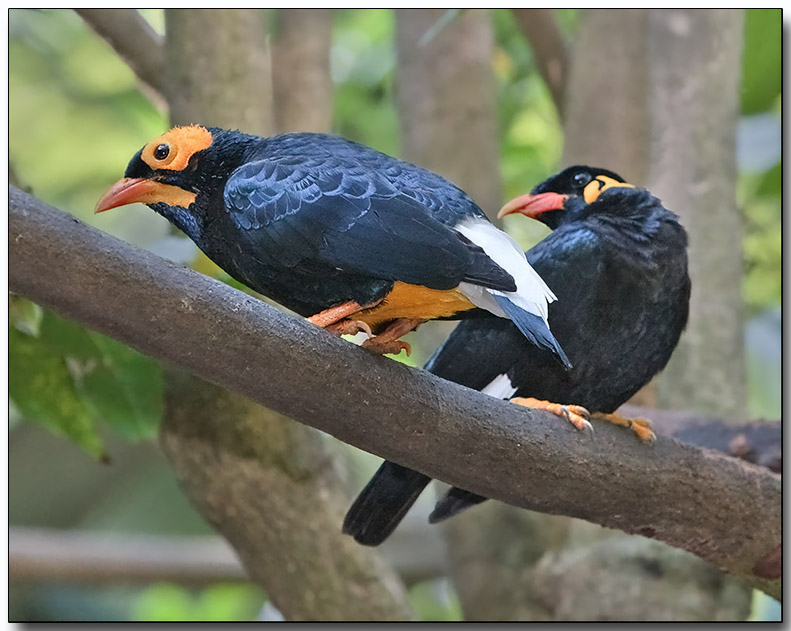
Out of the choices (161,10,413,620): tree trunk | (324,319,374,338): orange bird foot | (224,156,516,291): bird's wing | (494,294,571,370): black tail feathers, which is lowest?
(161,10,413,620): tree trunk

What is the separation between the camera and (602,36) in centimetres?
281

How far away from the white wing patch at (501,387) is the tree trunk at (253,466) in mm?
585

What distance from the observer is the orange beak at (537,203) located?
187 centimetres

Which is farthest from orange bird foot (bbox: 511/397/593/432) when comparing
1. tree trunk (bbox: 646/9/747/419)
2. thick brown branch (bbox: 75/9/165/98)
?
thick brown branch (bbox: 75/9/165/98)

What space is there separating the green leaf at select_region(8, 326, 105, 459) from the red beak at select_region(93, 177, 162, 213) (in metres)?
0.51

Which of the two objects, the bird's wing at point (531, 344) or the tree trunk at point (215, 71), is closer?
the bird's wing at point (531, 344)

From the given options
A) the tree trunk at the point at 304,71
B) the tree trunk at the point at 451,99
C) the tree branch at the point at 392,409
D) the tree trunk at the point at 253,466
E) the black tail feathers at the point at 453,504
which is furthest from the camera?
the tree trunk at the point at 451,99

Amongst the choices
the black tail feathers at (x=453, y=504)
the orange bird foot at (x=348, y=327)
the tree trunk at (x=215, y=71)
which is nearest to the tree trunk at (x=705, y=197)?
the black tail feathers at (x=453, y=504)

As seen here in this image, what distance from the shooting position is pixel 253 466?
206cm

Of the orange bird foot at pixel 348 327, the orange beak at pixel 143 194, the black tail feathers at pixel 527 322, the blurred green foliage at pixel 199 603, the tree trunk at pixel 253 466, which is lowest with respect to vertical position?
the blurred green foliage at pixel 199 603

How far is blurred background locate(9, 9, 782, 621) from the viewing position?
2256mm

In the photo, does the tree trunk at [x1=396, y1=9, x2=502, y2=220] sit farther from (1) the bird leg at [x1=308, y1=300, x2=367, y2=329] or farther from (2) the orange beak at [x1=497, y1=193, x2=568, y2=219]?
(1) the bird leg at [x1=308, y1=300, x2=367, y2=329]

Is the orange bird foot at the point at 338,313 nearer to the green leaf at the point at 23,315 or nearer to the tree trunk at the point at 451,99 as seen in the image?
the green leaf at the point at 23,315

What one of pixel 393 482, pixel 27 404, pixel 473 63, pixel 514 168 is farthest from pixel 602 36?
pixel 27 404
